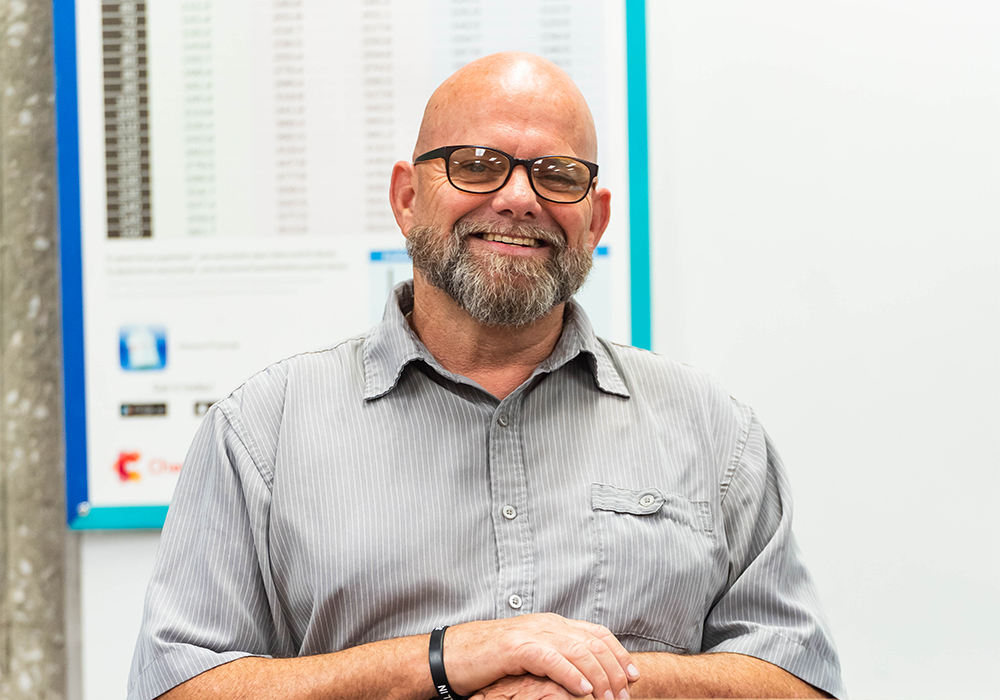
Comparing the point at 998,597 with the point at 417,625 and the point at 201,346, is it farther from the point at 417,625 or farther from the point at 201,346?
the point at 201,346

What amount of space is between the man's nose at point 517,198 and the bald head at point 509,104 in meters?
0.06

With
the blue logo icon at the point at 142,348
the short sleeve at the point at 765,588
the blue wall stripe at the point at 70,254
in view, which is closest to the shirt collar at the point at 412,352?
the short sleeve at the point at 765,588

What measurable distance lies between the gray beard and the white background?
453 mm

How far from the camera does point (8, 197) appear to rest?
1.49 metres

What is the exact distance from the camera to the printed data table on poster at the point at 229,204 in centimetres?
147

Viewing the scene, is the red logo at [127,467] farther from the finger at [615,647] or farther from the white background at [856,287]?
the finger at [615,647]

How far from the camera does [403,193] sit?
1.22 meters

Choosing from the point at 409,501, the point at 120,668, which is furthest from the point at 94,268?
the point at 409,501

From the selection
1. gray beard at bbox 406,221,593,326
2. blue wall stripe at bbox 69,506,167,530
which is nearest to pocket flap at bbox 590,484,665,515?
gray beard at bbox 406,221,593,326

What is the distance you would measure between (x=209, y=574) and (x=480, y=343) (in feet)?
1.56

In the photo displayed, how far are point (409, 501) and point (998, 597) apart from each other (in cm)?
120

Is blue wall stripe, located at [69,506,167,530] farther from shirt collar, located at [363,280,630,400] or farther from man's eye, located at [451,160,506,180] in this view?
man's eye, located at [451,160,506,180]

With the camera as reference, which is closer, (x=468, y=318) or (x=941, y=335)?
(x=468, y=318)

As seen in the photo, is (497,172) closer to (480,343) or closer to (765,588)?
(480,343)
